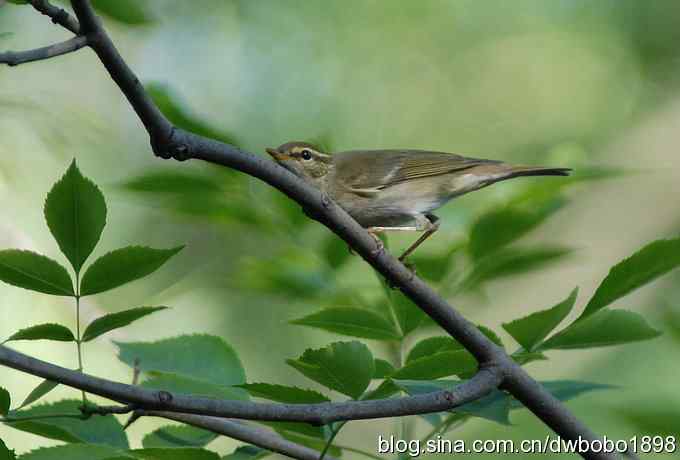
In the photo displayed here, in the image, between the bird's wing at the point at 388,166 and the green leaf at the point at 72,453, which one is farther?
the bird's wing at the point at 388,166

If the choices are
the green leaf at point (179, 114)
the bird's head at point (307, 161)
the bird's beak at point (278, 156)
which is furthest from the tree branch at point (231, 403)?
the bird's head at point (307, 161)

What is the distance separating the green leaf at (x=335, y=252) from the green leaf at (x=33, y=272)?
5.00 feet

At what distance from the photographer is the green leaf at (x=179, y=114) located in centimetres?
285

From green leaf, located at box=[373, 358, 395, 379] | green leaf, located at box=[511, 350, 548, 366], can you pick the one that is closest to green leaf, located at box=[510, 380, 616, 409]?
green leaf, located at box=[511, 350, 548, 366]

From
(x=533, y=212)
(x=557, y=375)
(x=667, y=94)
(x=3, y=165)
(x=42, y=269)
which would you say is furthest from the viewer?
(x=667, y=94)

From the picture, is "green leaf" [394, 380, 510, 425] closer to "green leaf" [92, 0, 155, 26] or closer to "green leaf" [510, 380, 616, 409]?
"green leaf" [510, 380, 616, 409]

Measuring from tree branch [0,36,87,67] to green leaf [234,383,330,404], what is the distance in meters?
0.68

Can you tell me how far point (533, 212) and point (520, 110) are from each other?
264 inches

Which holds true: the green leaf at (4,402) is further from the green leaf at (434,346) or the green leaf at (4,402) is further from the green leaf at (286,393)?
the green leaf at (434,346)

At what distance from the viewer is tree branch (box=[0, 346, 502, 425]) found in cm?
Result: 134

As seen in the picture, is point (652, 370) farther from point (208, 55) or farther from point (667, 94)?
point (208, 55)

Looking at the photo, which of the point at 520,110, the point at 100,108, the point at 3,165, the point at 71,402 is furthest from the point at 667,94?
the point at 71,402

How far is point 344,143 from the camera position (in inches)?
301

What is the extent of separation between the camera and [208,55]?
7809mm
